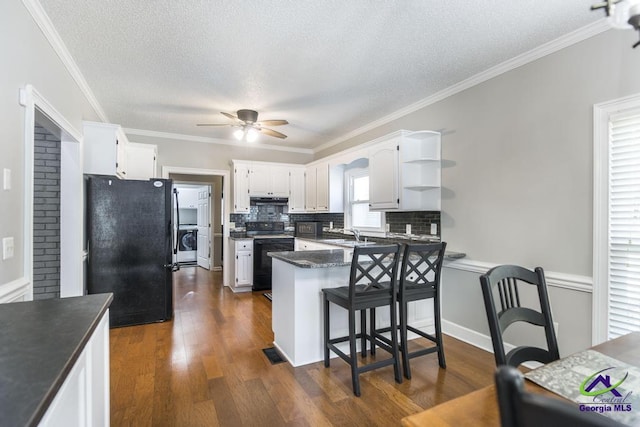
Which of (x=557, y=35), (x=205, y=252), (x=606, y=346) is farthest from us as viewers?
(x=205, y=252)

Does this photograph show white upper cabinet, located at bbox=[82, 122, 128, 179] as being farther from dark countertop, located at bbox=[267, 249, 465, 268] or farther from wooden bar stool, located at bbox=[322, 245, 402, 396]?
wooden bar stool, located at bbox=[322, 245, 402, 396]

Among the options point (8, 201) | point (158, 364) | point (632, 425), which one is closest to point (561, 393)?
point (632, 425)

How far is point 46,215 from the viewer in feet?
10.1

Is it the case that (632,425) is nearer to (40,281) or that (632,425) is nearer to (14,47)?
(14,47)

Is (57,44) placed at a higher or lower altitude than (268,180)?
higher

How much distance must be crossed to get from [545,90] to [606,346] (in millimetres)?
2113

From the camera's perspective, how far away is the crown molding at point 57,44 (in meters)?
1.98

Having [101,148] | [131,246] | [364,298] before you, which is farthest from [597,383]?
[101,148]

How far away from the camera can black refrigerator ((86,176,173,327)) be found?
348cm

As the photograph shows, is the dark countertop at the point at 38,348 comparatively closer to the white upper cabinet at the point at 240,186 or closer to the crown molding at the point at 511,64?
the crown molding at the point at 511,64

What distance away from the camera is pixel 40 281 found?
3070mm

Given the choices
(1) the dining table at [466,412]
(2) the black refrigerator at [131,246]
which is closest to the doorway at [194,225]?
(2) the black refrigerator at [131,246]

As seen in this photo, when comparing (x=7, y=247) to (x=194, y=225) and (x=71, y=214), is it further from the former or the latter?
(x=194, y=225)

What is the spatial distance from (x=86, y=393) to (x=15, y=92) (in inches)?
66.8
